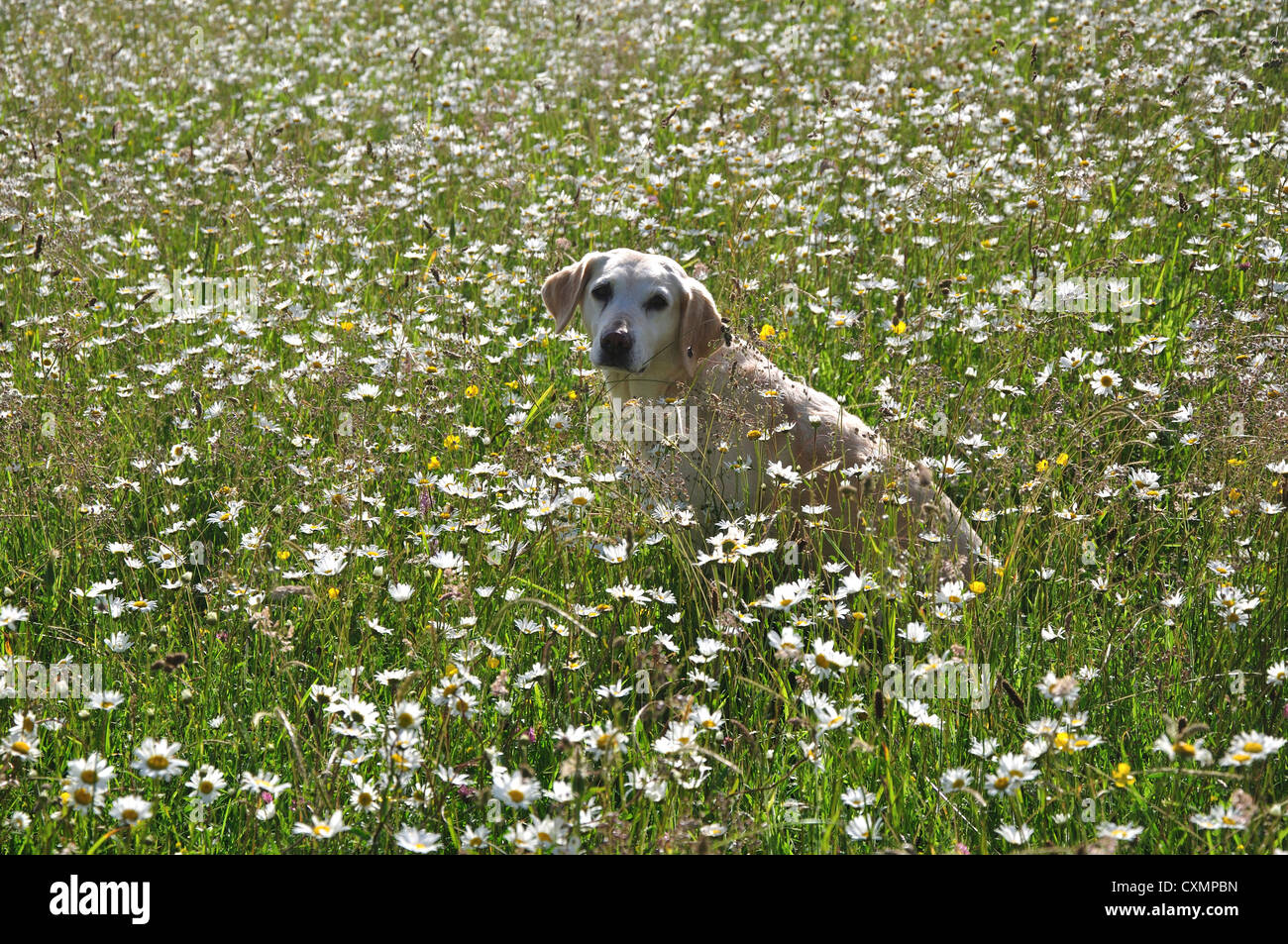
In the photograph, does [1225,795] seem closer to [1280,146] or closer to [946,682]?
[946,682]

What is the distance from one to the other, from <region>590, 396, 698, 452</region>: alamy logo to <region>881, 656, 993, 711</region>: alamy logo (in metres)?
1.17

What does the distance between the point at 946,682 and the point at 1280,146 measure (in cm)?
468

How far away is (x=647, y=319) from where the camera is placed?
425 centimetres

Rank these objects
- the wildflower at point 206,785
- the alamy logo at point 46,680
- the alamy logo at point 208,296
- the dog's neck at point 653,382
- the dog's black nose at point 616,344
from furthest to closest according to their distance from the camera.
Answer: the alamy logo at point 208,296, the dog's neck at point 653,382, the dog's black nose at point 616,344, the alamy logo at point 46,680, the wildflower at point 206,785

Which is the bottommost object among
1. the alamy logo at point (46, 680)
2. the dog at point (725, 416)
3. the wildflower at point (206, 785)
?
the wildflower at point (206, 785)

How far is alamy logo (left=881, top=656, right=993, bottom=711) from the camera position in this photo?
100 inches

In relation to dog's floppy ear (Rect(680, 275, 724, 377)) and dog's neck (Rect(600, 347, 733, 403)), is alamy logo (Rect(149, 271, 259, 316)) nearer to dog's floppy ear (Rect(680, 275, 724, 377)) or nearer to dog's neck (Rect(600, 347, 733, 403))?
dog's neck (Rect(600, 347, 733, 403))

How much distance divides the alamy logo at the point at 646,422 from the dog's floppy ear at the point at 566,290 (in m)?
0.49

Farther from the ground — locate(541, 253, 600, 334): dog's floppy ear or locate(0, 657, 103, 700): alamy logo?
locate(541, 253, 600, 334): dog's floppy ear

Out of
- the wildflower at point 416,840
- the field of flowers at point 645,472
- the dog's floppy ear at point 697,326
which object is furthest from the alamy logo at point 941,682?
the dog's floppy ear at point 697,326

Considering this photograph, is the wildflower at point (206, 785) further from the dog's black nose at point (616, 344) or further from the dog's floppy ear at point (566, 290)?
the dog's floppy ear at point (566, 290)

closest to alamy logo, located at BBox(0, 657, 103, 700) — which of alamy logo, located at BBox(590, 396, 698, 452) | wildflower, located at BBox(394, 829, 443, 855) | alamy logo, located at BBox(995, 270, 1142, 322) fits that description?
wildflower, located at BBox(394, 829, 443, 855)

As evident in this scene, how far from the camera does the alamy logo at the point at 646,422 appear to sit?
12.4 ft
